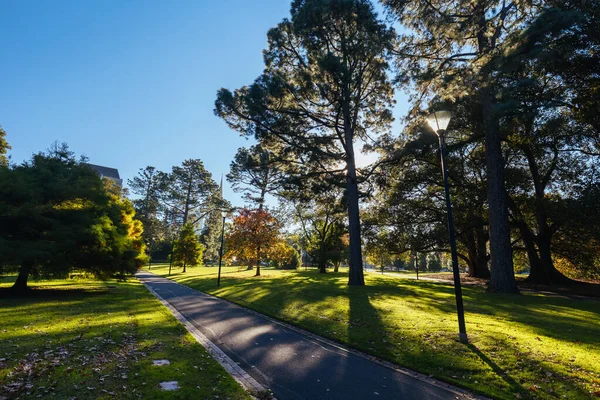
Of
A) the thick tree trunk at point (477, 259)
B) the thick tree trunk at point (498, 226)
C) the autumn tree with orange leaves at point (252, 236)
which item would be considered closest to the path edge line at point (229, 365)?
Result: the thick tree trunk at point (498, 226)

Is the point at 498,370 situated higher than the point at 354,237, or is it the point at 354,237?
the point at 354,237

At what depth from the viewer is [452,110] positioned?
19.1m

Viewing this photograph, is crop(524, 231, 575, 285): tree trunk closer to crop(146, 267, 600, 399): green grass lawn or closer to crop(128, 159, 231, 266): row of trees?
crop(146, 267, 600, 399): green grass lawn

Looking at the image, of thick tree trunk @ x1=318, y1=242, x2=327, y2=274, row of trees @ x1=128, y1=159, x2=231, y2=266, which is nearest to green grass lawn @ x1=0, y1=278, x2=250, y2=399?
thick tree trunk @ x1=318, y1=242, x2=327, y2=274

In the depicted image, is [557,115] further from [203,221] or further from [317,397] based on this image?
[203,221]

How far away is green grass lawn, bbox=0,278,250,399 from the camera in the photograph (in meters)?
4.40

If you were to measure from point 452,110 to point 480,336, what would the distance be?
51.8ft

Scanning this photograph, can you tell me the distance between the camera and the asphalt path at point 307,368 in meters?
4.82

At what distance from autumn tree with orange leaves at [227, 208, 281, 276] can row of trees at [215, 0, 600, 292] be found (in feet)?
38.1

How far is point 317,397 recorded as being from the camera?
4.61 meters

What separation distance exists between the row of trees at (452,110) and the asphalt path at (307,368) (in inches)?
445

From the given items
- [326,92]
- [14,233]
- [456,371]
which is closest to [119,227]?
[14,233]

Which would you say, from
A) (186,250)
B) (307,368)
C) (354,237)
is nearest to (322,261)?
(186,250)

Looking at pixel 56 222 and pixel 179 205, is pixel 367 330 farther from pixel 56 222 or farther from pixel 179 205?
pixel 179 205
